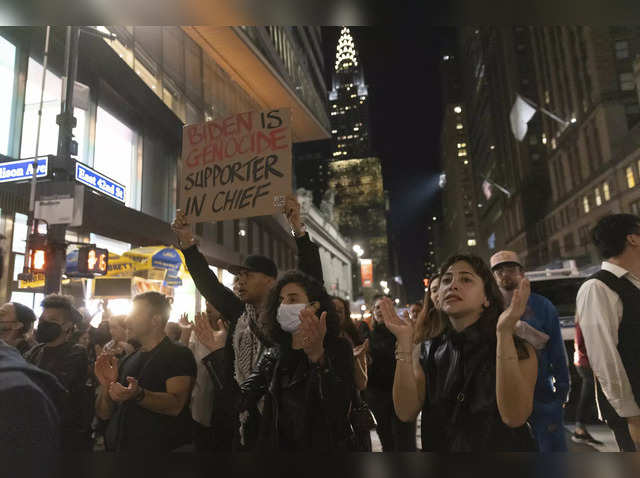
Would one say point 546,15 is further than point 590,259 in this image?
No

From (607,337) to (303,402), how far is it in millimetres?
1984

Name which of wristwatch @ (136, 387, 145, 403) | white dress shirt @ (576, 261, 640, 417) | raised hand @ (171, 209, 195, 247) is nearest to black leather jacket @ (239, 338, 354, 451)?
wristwatch @ (136, 387, 145, 403)

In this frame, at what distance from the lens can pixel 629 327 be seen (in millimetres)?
3135

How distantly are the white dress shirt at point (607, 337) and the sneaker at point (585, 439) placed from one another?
4.13 meters

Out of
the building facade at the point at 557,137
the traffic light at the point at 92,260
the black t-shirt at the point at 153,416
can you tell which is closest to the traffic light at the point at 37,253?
the traffic light at the point at 92,260

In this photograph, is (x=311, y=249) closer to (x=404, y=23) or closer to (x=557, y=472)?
→ (x=404, y=23)

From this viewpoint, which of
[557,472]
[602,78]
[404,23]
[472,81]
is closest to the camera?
[557,472]

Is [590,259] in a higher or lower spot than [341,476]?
higher

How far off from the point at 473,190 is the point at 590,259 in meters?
77.5

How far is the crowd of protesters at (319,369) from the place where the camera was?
92.7 inches

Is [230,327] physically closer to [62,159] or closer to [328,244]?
[62,159]

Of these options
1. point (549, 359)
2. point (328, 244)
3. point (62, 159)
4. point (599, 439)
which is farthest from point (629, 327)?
point (328, 244)

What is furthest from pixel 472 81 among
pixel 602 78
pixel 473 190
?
pixel 602 78

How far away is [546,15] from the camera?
1947 mm
